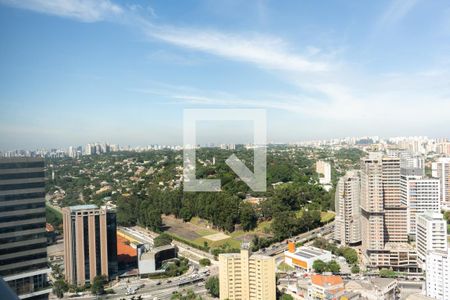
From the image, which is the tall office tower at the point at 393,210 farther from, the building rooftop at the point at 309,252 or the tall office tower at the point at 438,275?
the tall office tower at the point at 438,275

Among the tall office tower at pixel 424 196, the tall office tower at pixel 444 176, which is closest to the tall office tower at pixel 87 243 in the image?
the tall office tower at pixel 424 196

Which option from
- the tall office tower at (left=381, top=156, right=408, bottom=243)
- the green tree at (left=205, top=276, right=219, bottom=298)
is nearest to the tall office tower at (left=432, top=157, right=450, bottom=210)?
the tall office tower at (left=381, top=156, right=408, bottom=243)

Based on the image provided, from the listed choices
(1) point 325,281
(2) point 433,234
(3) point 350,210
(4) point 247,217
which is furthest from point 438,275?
(4) point 247,217

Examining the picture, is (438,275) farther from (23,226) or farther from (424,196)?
(23,226)

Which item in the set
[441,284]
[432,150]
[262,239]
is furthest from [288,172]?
[441,284]

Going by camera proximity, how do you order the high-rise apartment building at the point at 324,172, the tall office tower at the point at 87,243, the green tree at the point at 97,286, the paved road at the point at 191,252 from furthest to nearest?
1. the high-rise apartment building at the point at 324,172
2. the paved road at the point at 191,252
3. the tall office tower at the point at 87,243
4. the green tree at the point at 97,286

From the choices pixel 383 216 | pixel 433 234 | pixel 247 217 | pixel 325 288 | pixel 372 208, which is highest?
pixel 372 208

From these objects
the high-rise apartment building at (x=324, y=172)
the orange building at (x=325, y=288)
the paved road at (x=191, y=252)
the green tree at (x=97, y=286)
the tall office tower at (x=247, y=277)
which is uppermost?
the high-rise apartment building at (x=324, y=172)
